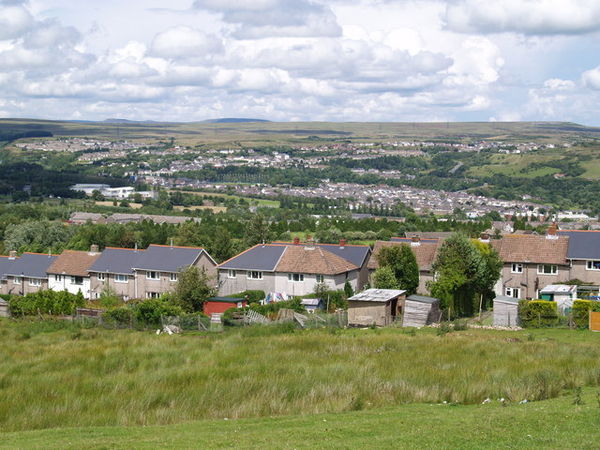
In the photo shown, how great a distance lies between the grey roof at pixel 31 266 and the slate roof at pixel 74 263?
1160 millimetres

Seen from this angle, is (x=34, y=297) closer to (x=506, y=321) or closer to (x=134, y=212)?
(x=506, y=321)

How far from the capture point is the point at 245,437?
52.4 ft

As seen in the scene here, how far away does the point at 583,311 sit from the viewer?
37406mm

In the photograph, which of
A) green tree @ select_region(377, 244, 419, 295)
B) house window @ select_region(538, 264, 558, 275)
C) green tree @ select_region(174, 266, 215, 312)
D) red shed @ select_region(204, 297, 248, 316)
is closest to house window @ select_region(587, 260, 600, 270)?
house window @ select_region(538, 264, 558, 275)

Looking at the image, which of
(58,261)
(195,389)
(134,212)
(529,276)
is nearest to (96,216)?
(134,212)

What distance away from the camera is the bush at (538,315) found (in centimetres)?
3872

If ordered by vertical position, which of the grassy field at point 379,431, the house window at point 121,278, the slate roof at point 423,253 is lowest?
the house window at point 121,278

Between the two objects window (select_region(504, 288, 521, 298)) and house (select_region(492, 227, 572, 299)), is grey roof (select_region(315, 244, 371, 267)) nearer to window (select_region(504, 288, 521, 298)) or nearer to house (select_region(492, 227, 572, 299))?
house (select_region(492, 227, 572, 299))

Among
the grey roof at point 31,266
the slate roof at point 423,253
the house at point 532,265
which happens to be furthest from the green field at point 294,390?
the grey roof at point 31,266

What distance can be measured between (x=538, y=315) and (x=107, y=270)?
121ft

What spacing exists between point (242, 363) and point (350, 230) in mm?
85350

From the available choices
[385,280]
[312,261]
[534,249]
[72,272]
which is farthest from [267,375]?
[72,272]

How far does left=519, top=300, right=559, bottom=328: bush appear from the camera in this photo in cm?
3872

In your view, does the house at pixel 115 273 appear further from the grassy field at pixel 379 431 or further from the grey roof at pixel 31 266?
the grassy field at pixel 379 431
